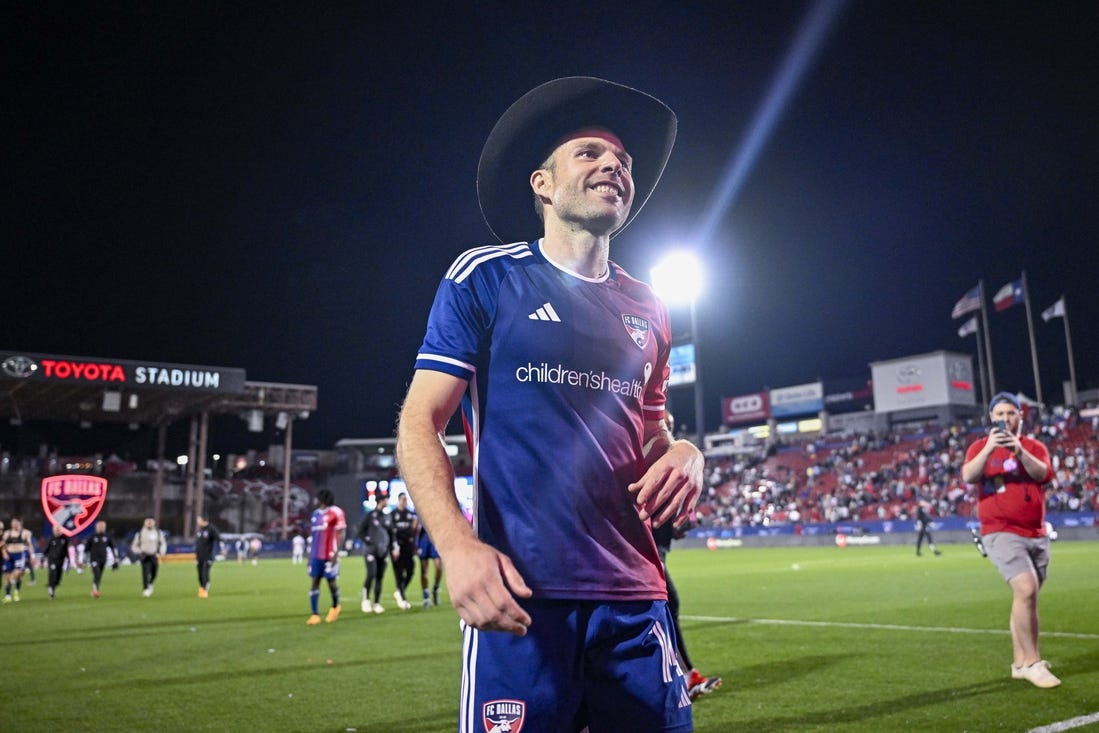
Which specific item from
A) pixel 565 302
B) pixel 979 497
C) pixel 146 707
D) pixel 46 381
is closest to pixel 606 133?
pixel 565 302

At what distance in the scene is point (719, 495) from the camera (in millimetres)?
65188

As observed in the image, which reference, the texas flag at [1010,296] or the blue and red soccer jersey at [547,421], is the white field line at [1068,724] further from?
the texas flag at [1010,296]

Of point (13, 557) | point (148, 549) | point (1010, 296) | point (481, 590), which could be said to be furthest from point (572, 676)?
point (1010, 296)

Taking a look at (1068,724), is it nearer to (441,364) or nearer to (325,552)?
(441,364)

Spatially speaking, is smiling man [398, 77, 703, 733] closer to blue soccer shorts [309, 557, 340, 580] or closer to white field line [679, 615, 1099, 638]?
white field line [679, 615, 1099, 638]

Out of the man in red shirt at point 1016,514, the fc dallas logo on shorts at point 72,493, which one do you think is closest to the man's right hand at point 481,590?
the man in red shirt at point 1016,514

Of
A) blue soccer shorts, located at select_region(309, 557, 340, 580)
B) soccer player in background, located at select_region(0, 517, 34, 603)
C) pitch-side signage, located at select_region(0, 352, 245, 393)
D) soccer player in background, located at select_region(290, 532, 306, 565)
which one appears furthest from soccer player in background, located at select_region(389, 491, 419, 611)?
pitch-side signage, located at select_region(0, 352, 245, 393)

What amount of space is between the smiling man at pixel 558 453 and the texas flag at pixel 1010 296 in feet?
191

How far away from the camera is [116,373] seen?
143 ft

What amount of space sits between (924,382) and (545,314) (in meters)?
76.2

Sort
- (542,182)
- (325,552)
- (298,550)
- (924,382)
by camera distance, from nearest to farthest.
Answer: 1. (542,182)
2. (325,552)
3. (298,550)
4. (924,382)

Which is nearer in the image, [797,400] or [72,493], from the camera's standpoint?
[72,493]

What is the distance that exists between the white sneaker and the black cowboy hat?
629 cm

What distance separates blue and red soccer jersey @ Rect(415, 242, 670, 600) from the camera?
2.33 m
